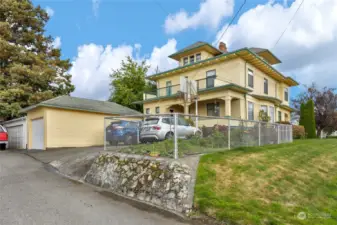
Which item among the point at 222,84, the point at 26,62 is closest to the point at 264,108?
the point at 222,84

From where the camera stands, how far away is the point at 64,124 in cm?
1331

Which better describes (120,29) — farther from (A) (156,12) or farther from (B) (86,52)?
(B) (86,52)

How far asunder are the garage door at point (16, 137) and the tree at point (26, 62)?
4.54 ft

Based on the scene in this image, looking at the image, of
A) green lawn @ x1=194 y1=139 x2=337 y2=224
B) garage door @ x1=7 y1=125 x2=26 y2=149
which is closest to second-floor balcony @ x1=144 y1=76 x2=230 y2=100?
green lawn @ x1=194 y1=139 x2=337 y2=224

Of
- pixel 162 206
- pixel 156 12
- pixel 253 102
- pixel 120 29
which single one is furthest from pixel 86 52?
pixel 162 206

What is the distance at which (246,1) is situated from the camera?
8.69 m

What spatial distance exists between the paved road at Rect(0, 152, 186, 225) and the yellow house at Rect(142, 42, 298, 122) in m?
12.1

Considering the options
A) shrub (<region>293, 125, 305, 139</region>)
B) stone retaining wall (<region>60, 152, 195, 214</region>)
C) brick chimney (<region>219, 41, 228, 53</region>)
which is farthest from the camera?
brick chimney (<region>219, 41, 228, 53</region>)

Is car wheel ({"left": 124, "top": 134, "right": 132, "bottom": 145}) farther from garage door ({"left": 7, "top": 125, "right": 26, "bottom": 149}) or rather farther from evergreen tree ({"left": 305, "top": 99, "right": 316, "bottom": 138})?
evergreen tree ({"left": 305, "top": 99, "right": 316, "bottom": 138})

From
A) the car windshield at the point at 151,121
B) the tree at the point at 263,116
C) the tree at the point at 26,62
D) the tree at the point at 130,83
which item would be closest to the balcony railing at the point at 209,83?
the tree at the point at 263,116

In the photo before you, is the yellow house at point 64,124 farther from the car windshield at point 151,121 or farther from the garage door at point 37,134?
the car windshield at point 151,121

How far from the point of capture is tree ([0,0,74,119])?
58.7ft

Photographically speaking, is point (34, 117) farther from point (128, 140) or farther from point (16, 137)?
point (128, 140)

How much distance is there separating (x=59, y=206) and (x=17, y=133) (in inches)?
589
